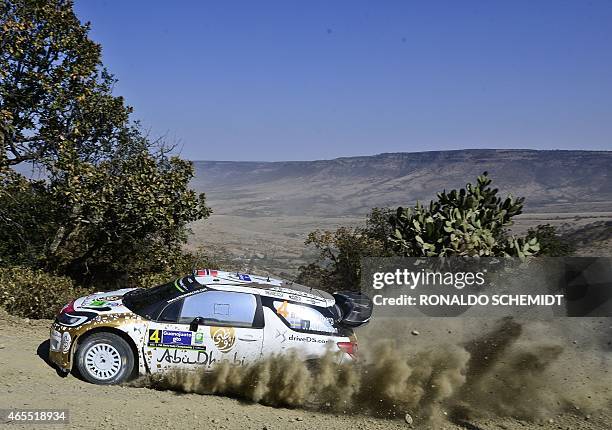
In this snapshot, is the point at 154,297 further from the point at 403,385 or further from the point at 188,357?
the point at 403,385

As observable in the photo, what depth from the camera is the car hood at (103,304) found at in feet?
23.6

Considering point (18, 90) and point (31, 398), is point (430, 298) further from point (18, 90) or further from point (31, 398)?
point (18, 90)

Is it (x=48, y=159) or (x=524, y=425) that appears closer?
(x=524, y=425)

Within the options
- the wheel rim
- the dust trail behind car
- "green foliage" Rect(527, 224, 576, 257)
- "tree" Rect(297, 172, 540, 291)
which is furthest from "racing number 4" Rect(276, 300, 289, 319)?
"green foliage" Rect(527, 224, 576, 257)

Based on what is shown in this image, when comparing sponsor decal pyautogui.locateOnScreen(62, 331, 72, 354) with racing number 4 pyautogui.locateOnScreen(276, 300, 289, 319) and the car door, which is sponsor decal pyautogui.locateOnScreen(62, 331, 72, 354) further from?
racing number 4 pyautogui.locateOnScreen(276, 300, 289, 319)

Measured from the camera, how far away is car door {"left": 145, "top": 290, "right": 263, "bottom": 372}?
23.0 feet

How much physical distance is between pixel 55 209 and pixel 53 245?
4.39 feet

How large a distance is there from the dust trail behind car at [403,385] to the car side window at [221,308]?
554mm

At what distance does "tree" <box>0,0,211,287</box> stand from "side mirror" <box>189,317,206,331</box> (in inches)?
235

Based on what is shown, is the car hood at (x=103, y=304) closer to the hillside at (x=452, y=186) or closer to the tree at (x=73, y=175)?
the tree at (x=73, y=175)

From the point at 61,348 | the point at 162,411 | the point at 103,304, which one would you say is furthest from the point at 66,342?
the point at 162,411

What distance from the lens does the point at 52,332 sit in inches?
284

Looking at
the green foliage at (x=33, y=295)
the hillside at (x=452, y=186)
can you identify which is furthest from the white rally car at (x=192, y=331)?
the hillside at (x=452, y=186)

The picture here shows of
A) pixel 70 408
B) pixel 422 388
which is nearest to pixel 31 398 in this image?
pixel 70 408
